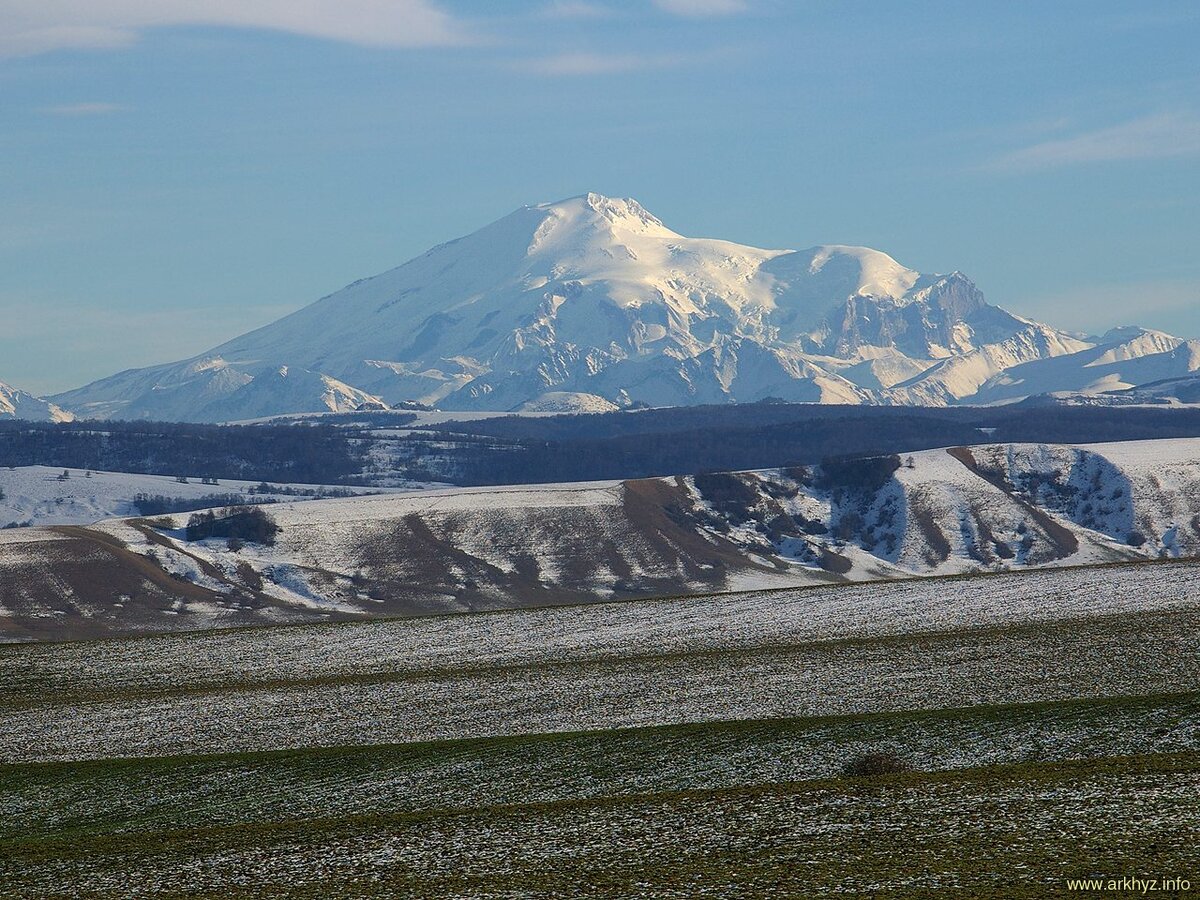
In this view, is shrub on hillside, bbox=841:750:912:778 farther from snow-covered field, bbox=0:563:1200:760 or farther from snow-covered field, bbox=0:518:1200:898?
snow-covered field, bbox=0:563:1200:760

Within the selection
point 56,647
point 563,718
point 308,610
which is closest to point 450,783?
point 563,718

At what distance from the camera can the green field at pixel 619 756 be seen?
116 ft

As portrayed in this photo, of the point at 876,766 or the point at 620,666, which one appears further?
the point at 620,666

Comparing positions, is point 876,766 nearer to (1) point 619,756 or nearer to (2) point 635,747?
(1) point 619,756

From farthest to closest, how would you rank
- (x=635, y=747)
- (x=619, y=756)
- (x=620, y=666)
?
(x=620, y=666) < (x=635, y=747) < (x=619, y=756)

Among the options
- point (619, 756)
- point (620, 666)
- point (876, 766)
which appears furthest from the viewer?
point (620, 666)

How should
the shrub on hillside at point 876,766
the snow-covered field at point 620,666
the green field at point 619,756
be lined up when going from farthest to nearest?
1. the snow-covered field at point 620,666
2. the shrub on hillside at point 876,766
3. the green field at point 619,756

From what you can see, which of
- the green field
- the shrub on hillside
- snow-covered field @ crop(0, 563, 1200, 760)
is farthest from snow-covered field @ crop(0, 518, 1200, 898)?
the shrub on hillside

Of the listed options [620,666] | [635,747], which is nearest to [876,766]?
[635,747]

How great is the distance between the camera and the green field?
35.2 metres

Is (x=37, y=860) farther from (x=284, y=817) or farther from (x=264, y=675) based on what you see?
(x=264, y=675)

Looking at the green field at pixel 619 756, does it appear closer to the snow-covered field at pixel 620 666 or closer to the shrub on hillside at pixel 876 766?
the snow-covered field at pixel 620 666

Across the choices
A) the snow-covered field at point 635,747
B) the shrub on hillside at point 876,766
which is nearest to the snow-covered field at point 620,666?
the snow-covered field at point 635,747

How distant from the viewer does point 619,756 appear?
52.2 m
